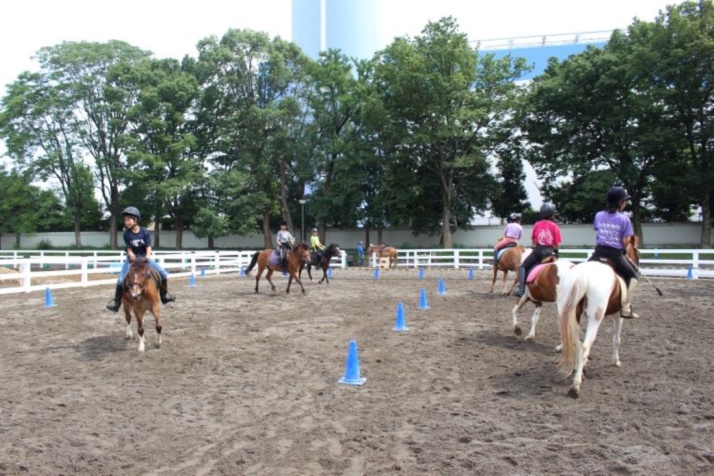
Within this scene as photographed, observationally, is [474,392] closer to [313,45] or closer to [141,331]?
[141,331]

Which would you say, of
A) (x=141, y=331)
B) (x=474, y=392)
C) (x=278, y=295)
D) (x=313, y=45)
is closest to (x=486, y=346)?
(x=474, y=392)

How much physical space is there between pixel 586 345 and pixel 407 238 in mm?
35940

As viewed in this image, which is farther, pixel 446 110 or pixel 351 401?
pixel 446 110

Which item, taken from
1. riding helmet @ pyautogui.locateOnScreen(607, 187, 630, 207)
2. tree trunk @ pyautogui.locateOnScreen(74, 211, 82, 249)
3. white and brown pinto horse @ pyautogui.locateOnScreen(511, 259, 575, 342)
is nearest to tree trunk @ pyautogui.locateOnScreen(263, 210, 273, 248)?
tree trunk @ pyautogui.locateOnScreen(74, 211, 82, 249)

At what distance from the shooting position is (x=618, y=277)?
5992 mm

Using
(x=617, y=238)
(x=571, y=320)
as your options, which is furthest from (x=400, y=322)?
(x=617, y=238)

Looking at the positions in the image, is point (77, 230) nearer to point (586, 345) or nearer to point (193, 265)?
point (193, 265)

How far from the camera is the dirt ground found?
395 cm

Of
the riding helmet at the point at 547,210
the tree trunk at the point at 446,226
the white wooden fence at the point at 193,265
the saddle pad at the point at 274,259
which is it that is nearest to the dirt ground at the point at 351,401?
the riding helmet at the point at 547,210

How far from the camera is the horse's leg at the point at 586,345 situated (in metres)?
5.27

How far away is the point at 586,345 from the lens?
17.9 ft

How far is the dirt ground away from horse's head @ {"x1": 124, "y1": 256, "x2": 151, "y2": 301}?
0.99 metres

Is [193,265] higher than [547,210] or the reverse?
the reverse

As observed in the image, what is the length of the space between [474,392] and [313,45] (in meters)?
51.3
